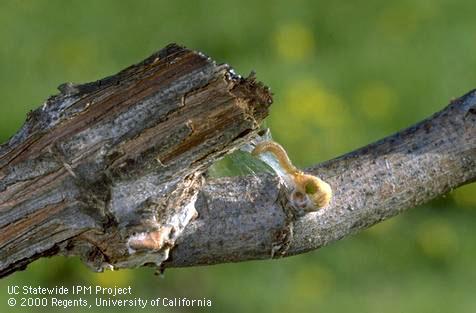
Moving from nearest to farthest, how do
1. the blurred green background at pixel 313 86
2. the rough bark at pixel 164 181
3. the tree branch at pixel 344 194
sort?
the rough bark at pixel 164 181 < the tree branch at pixel 344 194 < the blurred green background at pixel 313 86

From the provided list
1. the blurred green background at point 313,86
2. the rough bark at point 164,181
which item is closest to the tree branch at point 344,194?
the rough bark at point 164,181

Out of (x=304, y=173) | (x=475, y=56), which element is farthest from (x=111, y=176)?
(x=475, y=56)

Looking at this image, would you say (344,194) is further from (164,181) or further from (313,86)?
(313,86)

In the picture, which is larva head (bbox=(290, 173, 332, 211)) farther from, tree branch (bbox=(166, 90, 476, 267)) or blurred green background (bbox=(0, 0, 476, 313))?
blurred green background (bbox=(0, 0, 476, 313))

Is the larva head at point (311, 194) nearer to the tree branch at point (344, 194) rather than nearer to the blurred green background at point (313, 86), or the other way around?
the tree branch at point (344, 194)

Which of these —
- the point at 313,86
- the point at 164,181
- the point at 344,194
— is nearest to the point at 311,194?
the point at 344,194

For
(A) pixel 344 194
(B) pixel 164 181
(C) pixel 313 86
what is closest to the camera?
(B) pixel 164 181
